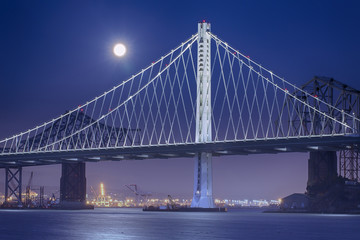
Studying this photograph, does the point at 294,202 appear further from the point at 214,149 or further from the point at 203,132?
the point at 214,149

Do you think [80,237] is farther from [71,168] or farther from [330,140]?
[71,168]

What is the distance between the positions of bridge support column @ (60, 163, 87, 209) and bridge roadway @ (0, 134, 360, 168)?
54437 millimetres

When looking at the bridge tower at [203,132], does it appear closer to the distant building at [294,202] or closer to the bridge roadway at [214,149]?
the bridge roadway at [214,149]

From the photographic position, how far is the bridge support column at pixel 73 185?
6924 inches

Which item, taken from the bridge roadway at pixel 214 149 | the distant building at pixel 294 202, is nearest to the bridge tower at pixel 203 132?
the bridge roadway at pixel 214 149

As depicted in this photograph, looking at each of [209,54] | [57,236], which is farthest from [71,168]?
[57,236]

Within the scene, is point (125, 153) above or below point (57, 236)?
above

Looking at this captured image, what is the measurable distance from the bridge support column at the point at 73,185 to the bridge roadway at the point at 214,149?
179ft

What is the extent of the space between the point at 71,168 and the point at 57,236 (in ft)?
478

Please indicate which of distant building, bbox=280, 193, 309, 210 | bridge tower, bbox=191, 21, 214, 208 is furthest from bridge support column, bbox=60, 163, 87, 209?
bridge tower, bbox=191, 21, 214, 208

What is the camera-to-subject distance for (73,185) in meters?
177

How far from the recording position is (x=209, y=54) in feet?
331

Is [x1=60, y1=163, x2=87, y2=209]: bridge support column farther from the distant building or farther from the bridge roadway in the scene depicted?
the distant building

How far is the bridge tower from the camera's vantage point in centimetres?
9525
